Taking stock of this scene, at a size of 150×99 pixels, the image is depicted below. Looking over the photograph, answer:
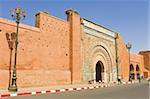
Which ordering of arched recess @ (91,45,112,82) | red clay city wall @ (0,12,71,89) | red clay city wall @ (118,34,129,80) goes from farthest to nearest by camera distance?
red clay city wall @ (118,34,129,80)
arched recess @ (91,45,112,82)
red clay city wall @ (0,12,71,89)

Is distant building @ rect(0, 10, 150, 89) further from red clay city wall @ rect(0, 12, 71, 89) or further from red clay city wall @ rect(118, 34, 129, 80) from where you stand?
red clay city wall @ rect(118, 34, 129, 80)

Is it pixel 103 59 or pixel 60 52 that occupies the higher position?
pixel 60 52

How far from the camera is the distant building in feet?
47.1

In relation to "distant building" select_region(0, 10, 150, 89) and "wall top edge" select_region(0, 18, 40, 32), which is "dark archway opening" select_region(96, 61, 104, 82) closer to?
"distant building" select_region(0, 10, 150, 89)

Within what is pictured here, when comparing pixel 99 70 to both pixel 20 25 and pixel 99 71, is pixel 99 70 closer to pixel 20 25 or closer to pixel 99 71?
pixel 99 71

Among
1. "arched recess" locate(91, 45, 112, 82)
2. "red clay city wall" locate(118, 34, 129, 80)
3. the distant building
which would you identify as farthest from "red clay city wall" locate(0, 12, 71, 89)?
"red clay city wall" locate(118, 34, 129, 80)

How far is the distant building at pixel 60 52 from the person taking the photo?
1436cm

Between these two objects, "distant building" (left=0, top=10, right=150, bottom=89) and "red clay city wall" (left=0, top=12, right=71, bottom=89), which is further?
"distant building" (left=0, top=10, right=150, bottom=89)

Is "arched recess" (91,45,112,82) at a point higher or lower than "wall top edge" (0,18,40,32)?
lower

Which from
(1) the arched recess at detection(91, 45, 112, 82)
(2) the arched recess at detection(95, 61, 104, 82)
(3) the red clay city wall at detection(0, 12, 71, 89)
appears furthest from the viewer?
(2) the arched recess at detection(95, 61, 104, 82)

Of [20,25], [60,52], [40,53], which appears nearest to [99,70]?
[60,52]

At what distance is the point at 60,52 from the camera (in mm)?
17984

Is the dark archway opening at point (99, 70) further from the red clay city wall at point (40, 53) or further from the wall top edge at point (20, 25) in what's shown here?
the wall top edge at point (20, 25)

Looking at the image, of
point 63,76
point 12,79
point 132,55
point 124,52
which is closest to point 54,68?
point 63,76
